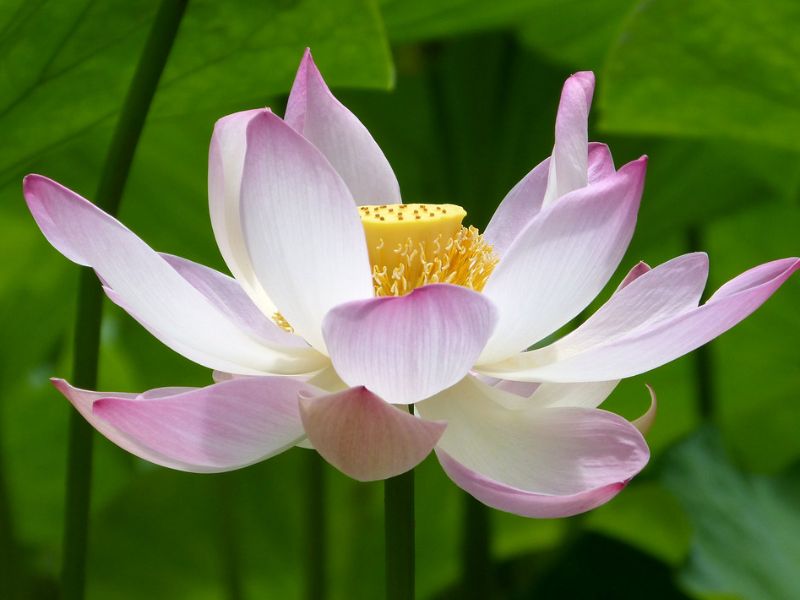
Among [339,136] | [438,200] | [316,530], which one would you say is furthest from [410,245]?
[438,200]

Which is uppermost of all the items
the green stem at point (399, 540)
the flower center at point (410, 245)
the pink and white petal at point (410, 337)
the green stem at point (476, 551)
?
the flower center at point (410, 245)

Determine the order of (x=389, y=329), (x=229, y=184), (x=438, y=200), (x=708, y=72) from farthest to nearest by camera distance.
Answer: (x=438, y=200)
(x=708, y=72)
(x=229, y=184)
(x=389, y=329)

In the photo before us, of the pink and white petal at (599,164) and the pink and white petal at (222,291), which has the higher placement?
the pink and white petal at (599,164)

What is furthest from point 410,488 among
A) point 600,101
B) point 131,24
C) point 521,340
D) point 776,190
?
point 776,190

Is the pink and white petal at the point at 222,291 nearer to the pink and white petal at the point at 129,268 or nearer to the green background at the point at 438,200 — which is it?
the pink and white petal at the point at 129,268

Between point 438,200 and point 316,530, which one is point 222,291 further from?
point 438,200

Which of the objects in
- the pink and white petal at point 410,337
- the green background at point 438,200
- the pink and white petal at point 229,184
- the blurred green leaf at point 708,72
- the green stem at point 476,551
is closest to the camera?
the pink and white petal at point 410,337

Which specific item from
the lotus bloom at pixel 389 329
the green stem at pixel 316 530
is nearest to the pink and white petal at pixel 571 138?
the lotus bloom at pixel 389 329
